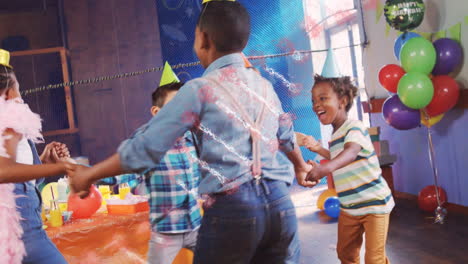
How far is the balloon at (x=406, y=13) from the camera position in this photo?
3.66 m

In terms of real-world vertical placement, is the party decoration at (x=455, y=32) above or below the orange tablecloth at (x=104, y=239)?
above

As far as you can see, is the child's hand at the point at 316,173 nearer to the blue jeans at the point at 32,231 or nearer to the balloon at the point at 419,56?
the blue jeans at the point at 32,231

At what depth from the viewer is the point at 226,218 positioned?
1.10m

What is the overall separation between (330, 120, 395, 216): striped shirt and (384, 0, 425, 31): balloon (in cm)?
181

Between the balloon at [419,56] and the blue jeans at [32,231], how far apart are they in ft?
9.68

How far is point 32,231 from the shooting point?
5.02ft

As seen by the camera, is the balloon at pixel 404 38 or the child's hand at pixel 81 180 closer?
the child's hand at pixel 81 180

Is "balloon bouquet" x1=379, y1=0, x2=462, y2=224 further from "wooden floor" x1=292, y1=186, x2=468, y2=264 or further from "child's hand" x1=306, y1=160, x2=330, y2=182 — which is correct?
"child's hand" x1=306, y1=160, x2=330, y2=182

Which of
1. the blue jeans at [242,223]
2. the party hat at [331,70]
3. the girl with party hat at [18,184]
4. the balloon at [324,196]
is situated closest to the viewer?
the blue jeans at [242,223]

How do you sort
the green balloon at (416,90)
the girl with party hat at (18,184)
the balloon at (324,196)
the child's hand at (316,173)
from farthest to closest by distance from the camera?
the balloon at (324,196)
the green balloon at (416,90)
the child's hand at (316,173)
the girl with party hat at (18,184)

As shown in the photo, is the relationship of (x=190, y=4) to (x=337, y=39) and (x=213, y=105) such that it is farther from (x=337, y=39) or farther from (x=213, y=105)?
(x=213, y=105)

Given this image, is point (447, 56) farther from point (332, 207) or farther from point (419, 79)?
point (332, 207)

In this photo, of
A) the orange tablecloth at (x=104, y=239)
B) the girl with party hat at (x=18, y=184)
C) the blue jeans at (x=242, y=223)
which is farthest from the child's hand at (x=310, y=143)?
the orange tablecloth at (x=104, y=239)

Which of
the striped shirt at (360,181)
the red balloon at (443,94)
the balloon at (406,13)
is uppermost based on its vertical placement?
the balloon at (406,13)
